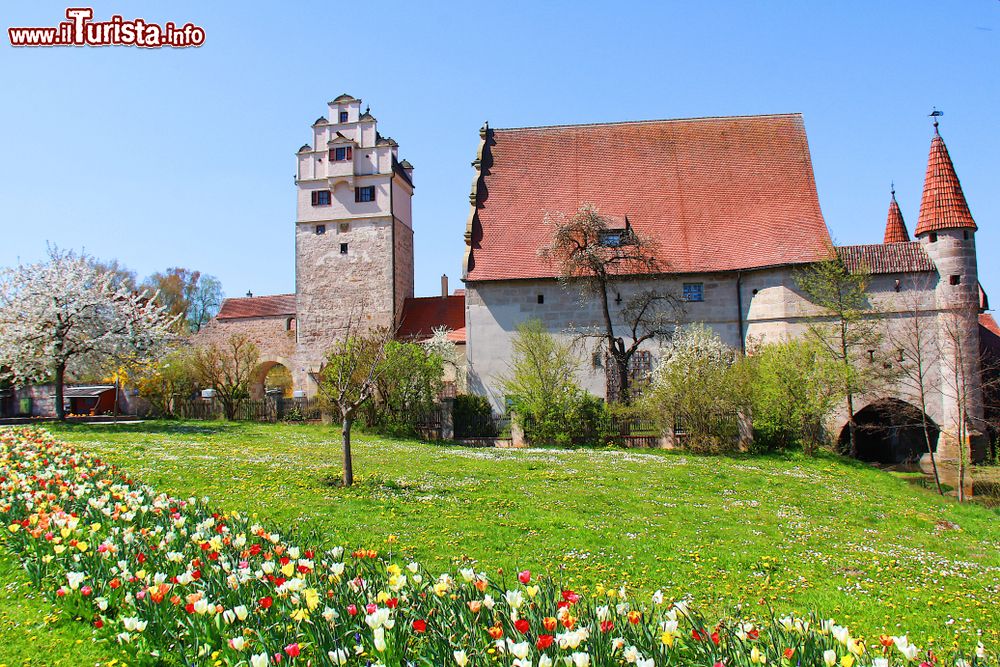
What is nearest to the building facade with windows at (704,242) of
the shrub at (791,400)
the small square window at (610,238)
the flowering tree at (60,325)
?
the small square window at (610,238)

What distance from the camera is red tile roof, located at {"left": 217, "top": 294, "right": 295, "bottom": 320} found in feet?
132

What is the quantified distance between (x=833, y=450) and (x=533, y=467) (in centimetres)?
1113

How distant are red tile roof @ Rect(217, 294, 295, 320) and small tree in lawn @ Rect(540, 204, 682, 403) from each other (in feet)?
58.6

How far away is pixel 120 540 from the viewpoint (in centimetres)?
684

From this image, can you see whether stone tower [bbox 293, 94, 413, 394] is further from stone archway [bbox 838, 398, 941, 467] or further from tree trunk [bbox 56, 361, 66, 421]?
stone archway [bbox 838, 398, 941, 467]

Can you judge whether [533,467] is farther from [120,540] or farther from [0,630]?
[0,630]

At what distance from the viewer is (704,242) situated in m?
28.3

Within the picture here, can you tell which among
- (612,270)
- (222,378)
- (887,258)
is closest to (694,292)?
(612,270)

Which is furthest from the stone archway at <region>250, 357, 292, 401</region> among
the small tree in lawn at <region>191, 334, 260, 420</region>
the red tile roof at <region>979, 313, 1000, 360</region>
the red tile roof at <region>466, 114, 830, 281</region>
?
the red tile roof at <region>979, 313, 1000, 360</region>

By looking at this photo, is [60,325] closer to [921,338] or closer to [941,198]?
[921,338]

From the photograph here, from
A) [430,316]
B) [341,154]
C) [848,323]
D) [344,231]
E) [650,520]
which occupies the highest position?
[341,154]

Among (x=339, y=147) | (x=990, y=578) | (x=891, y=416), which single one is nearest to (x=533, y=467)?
(x=990, y=578)

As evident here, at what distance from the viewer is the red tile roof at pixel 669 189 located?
91.5 ft

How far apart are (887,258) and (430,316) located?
755 inches
